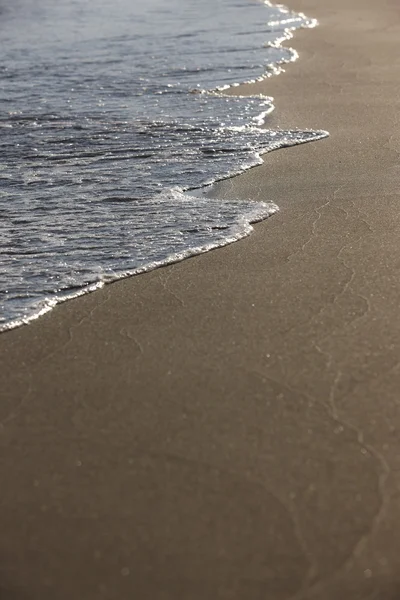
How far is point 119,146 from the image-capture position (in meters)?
5.22

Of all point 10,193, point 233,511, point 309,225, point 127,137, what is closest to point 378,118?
point 127,137

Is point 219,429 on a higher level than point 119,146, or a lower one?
higher

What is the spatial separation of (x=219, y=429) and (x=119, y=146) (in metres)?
3.28

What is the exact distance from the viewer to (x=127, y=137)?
542 centimetres

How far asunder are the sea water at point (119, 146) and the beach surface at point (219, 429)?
0.90 feet

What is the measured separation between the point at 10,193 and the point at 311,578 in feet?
10.1

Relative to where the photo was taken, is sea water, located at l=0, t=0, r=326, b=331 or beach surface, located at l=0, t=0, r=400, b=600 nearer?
beach surface, located at l=0, t=0, r=400, b=600

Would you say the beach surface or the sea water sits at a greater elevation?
the beach surface

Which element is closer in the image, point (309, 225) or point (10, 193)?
point (309, 225)

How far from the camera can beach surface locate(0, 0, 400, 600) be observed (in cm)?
182

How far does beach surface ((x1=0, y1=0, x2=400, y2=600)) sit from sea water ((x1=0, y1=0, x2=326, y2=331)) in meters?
0.28

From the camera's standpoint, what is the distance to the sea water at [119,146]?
11.6 ft

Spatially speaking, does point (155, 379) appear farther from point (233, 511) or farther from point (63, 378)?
point (233, 511)

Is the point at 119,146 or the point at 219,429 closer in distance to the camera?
the point at 219,429
